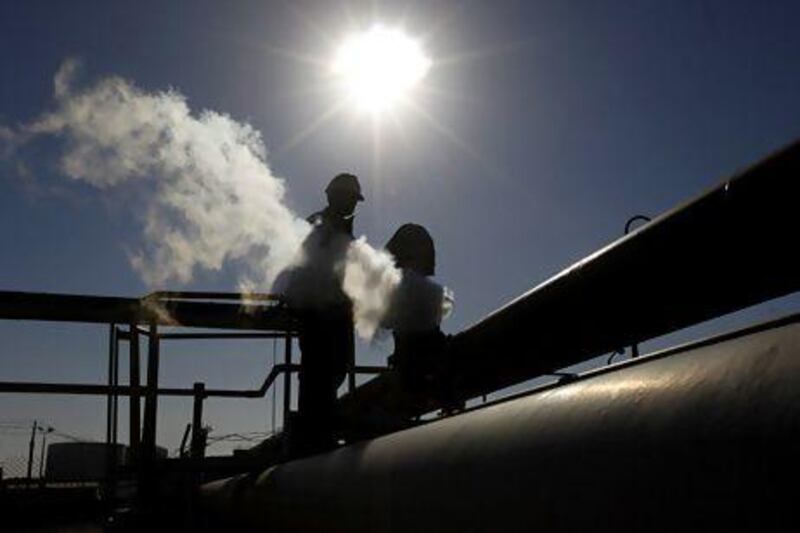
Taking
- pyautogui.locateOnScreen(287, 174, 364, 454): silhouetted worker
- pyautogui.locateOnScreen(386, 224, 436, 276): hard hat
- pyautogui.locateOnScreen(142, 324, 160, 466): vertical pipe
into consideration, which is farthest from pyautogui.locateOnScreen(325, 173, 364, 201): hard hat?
pyautogui.locateOnScreen(142, 324, 160, 466): vertical pipe

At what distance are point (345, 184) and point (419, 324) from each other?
1488 mm

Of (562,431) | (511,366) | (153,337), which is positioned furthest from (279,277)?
(562,431)

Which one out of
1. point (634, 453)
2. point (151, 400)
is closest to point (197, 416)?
point (151, 400)

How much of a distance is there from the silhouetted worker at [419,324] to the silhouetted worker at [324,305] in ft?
1.77

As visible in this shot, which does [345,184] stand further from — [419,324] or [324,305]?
[419,324]

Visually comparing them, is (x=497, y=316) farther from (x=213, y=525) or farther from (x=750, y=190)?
(x=213, y=525)

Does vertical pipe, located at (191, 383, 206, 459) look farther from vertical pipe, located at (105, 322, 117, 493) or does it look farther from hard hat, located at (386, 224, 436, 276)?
hard hat, located at (386, 224, 436, 276)

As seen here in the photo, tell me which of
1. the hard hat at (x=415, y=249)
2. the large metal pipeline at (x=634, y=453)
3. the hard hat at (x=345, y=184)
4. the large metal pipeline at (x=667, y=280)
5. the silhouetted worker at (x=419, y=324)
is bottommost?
the large metal pipeline at (x=634, y=453)

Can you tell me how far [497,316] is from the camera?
13.1 ft

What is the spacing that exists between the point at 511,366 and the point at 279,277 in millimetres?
2627

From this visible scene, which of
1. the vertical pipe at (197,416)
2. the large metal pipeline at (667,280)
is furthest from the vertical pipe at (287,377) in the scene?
the large metal pipeline at (667,280)

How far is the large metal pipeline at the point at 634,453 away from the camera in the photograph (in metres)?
1.21

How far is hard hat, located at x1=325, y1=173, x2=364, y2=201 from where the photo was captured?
20.0 feet

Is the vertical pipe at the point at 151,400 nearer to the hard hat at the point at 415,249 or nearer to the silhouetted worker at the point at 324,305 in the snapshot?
the silhouetted worker at the point at 324,305
